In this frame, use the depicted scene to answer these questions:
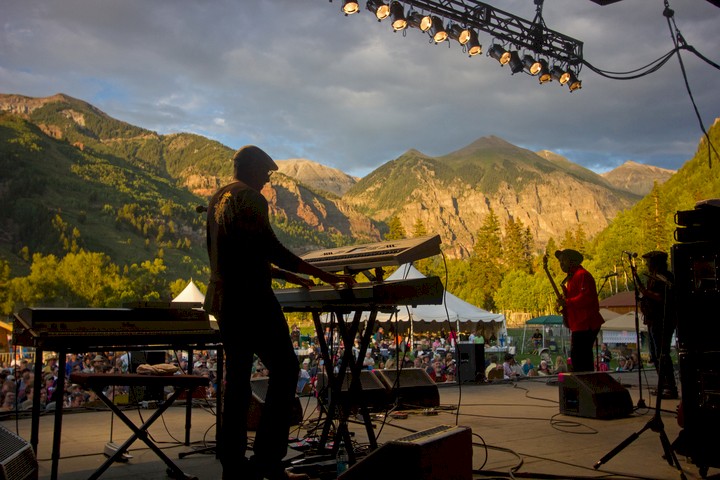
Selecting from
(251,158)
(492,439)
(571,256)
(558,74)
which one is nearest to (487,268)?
(558,74)

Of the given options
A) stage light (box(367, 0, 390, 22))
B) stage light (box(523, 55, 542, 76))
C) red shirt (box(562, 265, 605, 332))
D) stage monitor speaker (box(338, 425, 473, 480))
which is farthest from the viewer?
stage light (box(523, 55, 542, 76))

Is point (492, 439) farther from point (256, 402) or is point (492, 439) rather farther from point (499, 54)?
point (499, 54)

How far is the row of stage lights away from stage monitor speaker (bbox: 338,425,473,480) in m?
8.94

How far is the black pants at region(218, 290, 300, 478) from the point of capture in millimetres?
3018

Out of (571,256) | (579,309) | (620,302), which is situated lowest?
(620,302)

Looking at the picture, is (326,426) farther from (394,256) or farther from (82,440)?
(82,440)

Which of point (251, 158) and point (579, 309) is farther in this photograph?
point (579, 309)

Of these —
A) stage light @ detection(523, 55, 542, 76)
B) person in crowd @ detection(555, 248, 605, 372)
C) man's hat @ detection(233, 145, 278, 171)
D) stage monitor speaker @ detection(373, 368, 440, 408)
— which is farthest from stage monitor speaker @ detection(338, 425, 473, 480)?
stage light @ detection(523, 55, 542, 76)

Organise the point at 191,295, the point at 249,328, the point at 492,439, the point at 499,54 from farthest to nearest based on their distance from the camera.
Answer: the point at 191,295, the point at 499,54, the point at 492,439, the point at 249,328

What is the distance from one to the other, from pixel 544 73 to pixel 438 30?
8.87 feet

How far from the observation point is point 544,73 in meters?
12.3

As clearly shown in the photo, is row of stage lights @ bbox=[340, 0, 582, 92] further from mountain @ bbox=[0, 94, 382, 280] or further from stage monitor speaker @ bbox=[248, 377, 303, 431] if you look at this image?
mountain @ bbox=[0, 94, 382, 280]

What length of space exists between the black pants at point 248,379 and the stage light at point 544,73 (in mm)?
10800

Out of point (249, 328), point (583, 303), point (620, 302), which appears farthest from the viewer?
point (620, 302)
